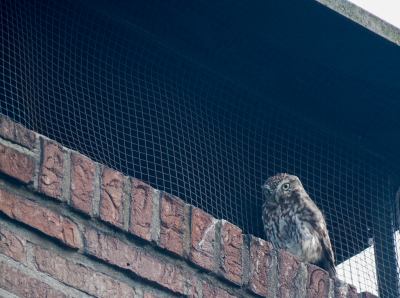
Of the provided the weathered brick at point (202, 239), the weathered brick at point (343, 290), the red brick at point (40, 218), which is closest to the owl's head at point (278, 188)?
the weathered brick at point (343, 290)

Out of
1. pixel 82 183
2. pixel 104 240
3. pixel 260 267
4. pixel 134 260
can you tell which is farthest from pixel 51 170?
pixel 260 267

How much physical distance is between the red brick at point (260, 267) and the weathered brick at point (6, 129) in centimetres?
87

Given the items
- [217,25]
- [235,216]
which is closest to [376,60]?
[217,25]

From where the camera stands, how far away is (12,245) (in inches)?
58.7

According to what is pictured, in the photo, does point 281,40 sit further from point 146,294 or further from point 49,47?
point 146,294

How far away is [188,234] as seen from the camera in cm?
190

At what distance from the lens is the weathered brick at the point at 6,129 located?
5.42 feet

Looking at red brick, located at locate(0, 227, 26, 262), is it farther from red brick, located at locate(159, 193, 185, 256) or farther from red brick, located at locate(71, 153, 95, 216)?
red brick, located at locate(159, 193, 185, 256)

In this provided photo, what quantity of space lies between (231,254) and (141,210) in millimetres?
354

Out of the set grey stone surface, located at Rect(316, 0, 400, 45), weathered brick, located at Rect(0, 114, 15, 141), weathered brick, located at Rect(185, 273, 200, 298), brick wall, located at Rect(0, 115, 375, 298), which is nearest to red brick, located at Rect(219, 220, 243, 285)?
brick wall, located at Rect(0, 115, 375, 298)

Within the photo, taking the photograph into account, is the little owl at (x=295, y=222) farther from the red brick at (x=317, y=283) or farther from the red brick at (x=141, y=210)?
the red brick at (x=141, y=210)

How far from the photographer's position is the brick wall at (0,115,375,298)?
1533 mm

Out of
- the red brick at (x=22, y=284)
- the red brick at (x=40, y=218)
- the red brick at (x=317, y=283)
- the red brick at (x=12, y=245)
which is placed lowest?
the red brick at (x=22, y=284)

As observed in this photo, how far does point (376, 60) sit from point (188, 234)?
119 cm
